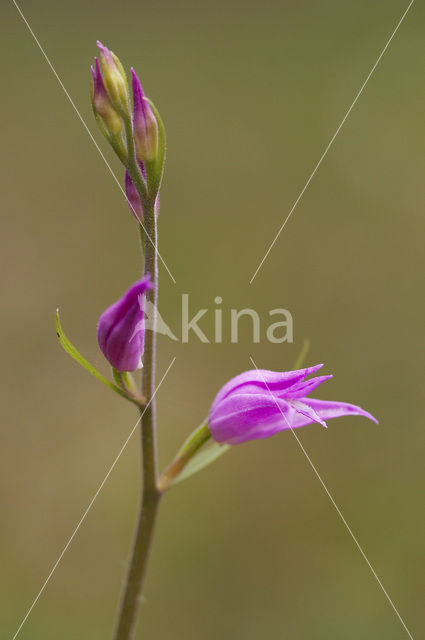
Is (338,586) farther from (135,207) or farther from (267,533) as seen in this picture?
(135,207)

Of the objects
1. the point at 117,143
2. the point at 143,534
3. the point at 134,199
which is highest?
the point at 117,143

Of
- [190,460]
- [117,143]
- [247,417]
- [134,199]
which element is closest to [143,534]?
[190,460]

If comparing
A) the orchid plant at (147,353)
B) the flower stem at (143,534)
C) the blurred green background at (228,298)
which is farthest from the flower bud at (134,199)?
the blurred green background at (228,298)

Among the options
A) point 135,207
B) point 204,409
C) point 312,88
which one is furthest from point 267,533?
point 312,88

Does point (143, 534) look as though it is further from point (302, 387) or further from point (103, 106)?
point (103, 106)

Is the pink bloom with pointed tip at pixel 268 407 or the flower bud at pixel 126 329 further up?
the flower bud at pixel 126 329

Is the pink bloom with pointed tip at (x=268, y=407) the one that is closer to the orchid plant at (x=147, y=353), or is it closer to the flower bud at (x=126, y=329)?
the orchid plant at (x=147, y=353)

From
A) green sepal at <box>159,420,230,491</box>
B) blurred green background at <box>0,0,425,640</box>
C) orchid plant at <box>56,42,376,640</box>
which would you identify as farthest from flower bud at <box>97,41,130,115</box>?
blurred green background at <box>0,0,425,640</box>
